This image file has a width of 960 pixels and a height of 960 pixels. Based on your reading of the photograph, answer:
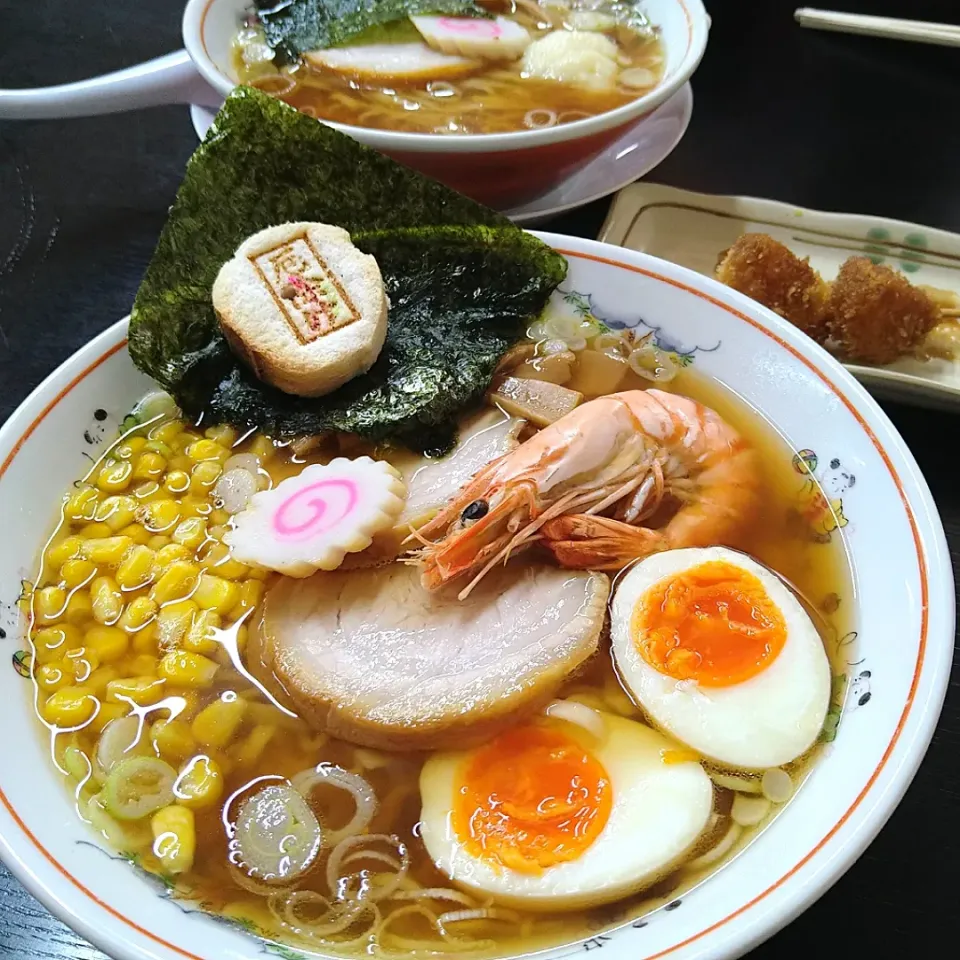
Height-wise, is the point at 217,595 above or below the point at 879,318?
below

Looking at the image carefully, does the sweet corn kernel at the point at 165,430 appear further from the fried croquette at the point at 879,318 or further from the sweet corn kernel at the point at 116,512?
the fried croquette at the point at 879,318

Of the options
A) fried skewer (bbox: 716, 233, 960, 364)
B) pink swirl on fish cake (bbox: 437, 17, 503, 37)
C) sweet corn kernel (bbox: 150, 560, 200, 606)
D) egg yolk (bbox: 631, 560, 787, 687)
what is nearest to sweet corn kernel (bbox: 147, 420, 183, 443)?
sweet corn kernel (bbox: 150, 560, 200, 606)

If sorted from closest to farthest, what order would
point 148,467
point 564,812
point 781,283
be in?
point 564,812, point 148,467, point 781,283

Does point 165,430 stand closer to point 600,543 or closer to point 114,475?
point 114,475

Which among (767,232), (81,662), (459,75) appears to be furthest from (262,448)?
(767,232)

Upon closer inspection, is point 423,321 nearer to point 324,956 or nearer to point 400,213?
point 400,213
